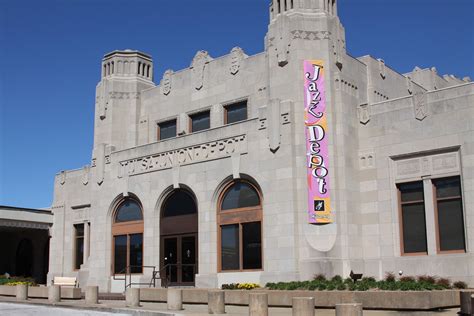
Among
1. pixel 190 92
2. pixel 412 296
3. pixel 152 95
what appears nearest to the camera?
pixel 412 296

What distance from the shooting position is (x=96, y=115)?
4025 cm

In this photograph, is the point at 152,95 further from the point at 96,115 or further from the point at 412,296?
the point at 412,296

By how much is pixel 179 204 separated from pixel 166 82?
8.22 m

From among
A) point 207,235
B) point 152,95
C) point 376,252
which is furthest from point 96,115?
point 376,252

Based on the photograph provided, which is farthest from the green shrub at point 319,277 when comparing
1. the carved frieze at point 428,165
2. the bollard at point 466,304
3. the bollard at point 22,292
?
the bollard at point 22,292

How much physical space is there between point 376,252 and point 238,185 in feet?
24.4

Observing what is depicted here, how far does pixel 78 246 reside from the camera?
4269cm

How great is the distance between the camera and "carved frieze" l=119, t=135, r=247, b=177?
31.4 m

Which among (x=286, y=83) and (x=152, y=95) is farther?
(x=152, y=95)

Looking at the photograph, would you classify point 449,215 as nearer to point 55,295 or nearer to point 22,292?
point 55,295

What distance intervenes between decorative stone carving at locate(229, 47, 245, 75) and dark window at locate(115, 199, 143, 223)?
31.0ft

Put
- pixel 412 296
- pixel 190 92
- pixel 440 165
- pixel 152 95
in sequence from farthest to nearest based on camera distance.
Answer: pixel 152 95 → pixel 190 92 → pixel 440 165 → pixel 412 296

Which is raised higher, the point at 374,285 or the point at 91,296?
the point at 374,285

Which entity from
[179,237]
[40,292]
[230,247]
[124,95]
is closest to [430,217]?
[230,247]
